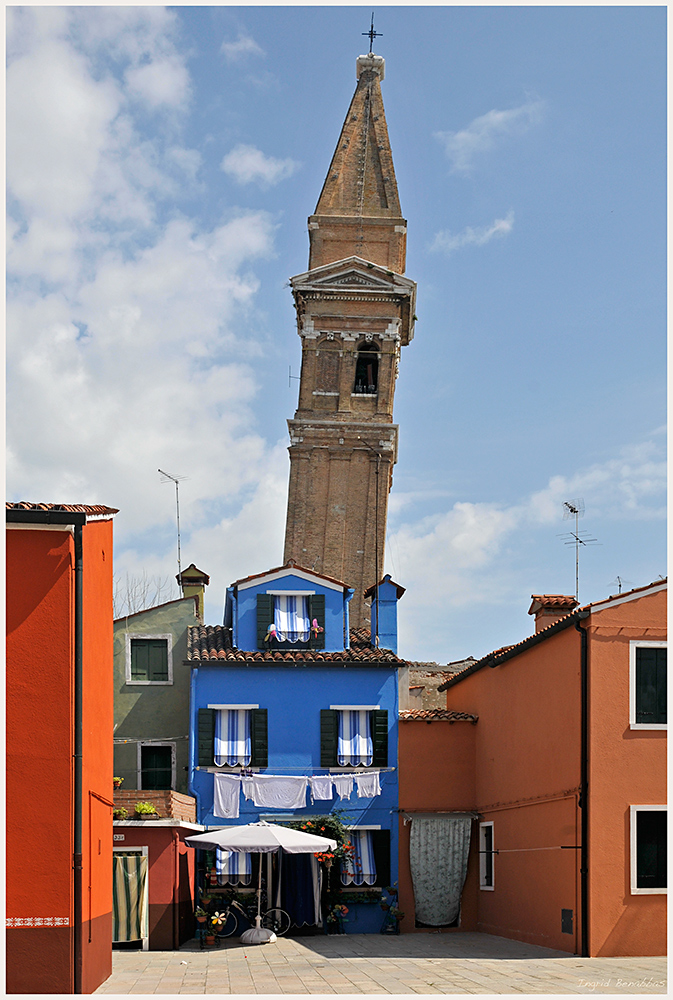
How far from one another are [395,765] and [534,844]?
189 inches

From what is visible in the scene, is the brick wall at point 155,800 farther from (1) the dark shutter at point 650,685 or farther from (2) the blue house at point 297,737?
(1) the dark shutter at point 650,685

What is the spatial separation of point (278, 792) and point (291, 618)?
3771 mm

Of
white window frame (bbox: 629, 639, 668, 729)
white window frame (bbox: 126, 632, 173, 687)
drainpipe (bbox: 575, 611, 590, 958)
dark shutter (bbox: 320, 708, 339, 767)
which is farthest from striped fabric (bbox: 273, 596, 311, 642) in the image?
white window frame (bbox: 629, 639, 668, 729)

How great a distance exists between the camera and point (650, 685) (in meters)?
16.5

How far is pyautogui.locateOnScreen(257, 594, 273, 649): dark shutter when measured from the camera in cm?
2328

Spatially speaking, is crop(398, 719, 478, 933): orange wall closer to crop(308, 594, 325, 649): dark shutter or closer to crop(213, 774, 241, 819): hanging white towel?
crop(308, 594, 325, 649): dark shutter

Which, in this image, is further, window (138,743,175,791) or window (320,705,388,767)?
window (138,743,175,791)

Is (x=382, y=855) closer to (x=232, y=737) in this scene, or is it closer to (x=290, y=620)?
(x=232, y=737)

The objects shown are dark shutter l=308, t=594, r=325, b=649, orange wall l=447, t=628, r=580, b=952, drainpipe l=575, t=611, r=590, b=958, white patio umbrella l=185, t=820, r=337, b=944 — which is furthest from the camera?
dark shutter l=308, t=594, r=325, b=649

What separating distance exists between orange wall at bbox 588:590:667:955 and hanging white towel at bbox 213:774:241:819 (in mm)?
8338

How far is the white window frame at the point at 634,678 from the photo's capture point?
16.4 metres

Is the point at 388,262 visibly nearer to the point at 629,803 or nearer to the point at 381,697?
the point at 381,697

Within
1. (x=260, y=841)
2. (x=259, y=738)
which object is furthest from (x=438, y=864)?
(x=260, y=841)

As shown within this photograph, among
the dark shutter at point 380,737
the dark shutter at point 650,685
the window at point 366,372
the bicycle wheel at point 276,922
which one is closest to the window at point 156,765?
the bicycle wheel at point 276,922
